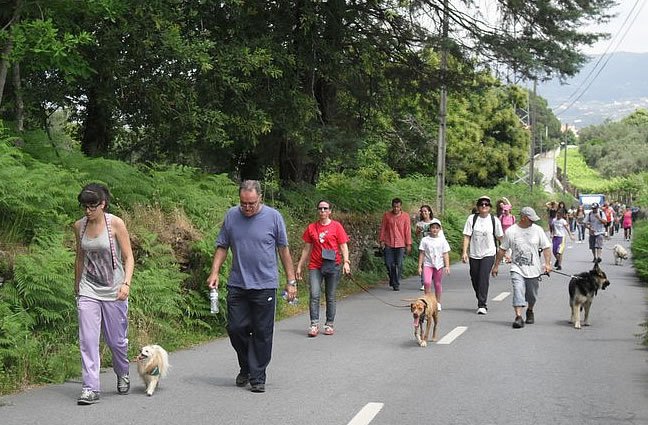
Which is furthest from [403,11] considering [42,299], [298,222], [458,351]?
[42,299]

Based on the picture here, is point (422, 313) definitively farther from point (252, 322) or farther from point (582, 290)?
point (582, 290)

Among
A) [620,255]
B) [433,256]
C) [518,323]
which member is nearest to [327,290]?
[433,256]

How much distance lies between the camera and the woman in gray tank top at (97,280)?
8.26 metres

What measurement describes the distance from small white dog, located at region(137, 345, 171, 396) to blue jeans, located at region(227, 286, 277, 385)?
0.77 metres

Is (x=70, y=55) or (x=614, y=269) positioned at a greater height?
(x=70, y=55)

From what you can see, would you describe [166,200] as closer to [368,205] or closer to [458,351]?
[458,351]

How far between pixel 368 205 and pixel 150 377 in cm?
1585

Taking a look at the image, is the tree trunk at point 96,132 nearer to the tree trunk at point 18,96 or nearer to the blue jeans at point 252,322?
the tree trunk at point 18,96

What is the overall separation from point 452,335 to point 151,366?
5.57 metres

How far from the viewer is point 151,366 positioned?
8633 mm

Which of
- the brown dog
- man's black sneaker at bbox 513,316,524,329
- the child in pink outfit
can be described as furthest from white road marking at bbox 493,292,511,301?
the brown dog

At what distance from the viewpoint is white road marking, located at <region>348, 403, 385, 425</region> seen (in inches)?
297

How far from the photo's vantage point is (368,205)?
24188 mm

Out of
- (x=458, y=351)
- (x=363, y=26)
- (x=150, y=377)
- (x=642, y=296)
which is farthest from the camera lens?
(x=363, y=26)
